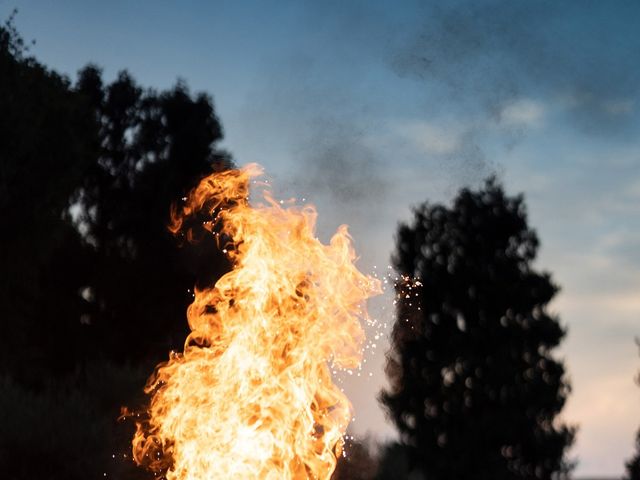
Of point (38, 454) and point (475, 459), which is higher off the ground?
point (475, 459)

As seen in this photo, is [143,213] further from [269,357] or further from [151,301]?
[269,357]

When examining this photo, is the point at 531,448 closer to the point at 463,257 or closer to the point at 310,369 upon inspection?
the point at 463,257

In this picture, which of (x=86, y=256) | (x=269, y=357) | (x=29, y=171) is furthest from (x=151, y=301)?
(x=269, y=357)

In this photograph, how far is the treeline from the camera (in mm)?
28656

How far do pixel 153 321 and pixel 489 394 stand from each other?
1312cm

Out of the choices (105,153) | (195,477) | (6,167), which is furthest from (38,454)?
(105,153)

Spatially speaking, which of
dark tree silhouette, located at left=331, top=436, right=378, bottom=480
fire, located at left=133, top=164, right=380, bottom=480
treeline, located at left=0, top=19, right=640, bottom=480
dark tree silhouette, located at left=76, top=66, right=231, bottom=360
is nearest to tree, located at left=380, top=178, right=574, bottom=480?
treeline, located at left=0, top=19, right=640, bottom=480

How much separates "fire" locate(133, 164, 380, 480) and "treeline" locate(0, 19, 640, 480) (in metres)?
11.3

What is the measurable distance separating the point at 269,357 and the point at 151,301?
26676 millimetres

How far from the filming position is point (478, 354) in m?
36.2

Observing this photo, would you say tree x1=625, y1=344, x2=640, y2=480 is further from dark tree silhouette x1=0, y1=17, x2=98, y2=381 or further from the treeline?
dark tree silhouette x1=0, y1=17, x2=98, y2=381

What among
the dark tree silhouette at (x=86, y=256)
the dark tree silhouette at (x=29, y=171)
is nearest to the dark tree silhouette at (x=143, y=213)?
the dark tree silhouette at (x=86, y=256)

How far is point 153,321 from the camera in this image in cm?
4053

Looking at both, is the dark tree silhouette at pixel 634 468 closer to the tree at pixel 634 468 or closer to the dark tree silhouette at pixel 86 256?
the tree at pixel 634 468
